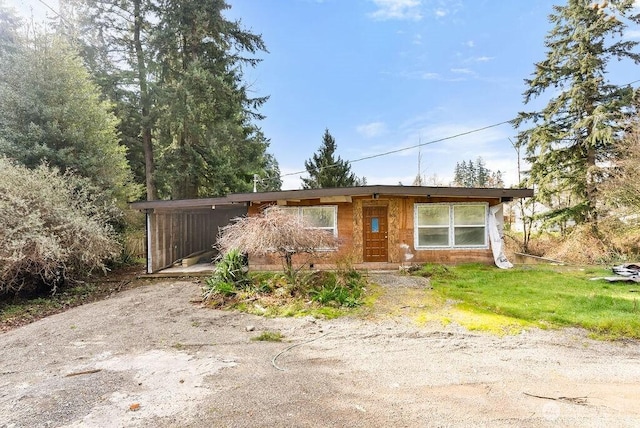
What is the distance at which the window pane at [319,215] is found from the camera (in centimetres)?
1030

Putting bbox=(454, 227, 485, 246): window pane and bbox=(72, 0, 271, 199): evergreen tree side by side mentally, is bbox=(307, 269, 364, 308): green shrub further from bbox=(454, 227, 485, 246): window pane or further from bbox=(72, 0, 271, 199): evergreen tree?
bbox=(72, 0, 271, 199): evergreen tree

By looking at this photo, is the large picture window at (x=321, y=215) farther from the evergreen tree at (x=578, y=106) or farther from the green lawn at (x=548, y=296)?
the evergreen tree at (x=578, y=106)

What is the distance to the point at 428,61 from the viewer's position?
2114 cm

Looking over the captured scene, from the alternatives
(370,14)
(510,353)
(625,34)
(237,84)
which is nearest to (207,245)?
(237,84)

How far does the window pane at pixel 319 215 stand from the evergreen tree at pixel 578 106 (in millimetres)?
9950

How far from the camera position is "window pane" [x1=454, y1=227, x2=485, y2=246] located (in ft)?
33.3

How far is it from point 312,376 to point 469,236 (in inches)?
326

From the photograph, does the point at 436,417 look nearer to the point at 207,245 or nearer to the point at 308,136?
the point at 207,245

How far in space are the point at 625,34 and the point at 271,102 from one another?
609 inches

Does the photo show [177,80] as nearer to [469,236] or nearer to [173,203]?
[173,203]

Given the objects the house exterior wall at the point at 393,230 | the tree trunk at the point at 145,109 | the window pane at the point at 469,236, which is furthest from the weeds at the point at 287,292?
the tree trunk at the point at 145,109

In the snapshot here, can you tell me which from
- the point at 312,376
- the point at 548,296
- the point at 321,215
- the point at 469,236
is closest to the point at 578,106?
the point at 469,236

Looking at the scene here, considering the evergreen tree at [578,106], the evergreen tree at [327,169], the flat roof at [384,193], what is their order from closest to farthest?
1. the flat roof at [384,193]
2. the evergreen tree at [578,106]
3. the evergreen tree at [327,169]

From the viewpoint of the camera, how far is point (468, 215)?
1016 cm
